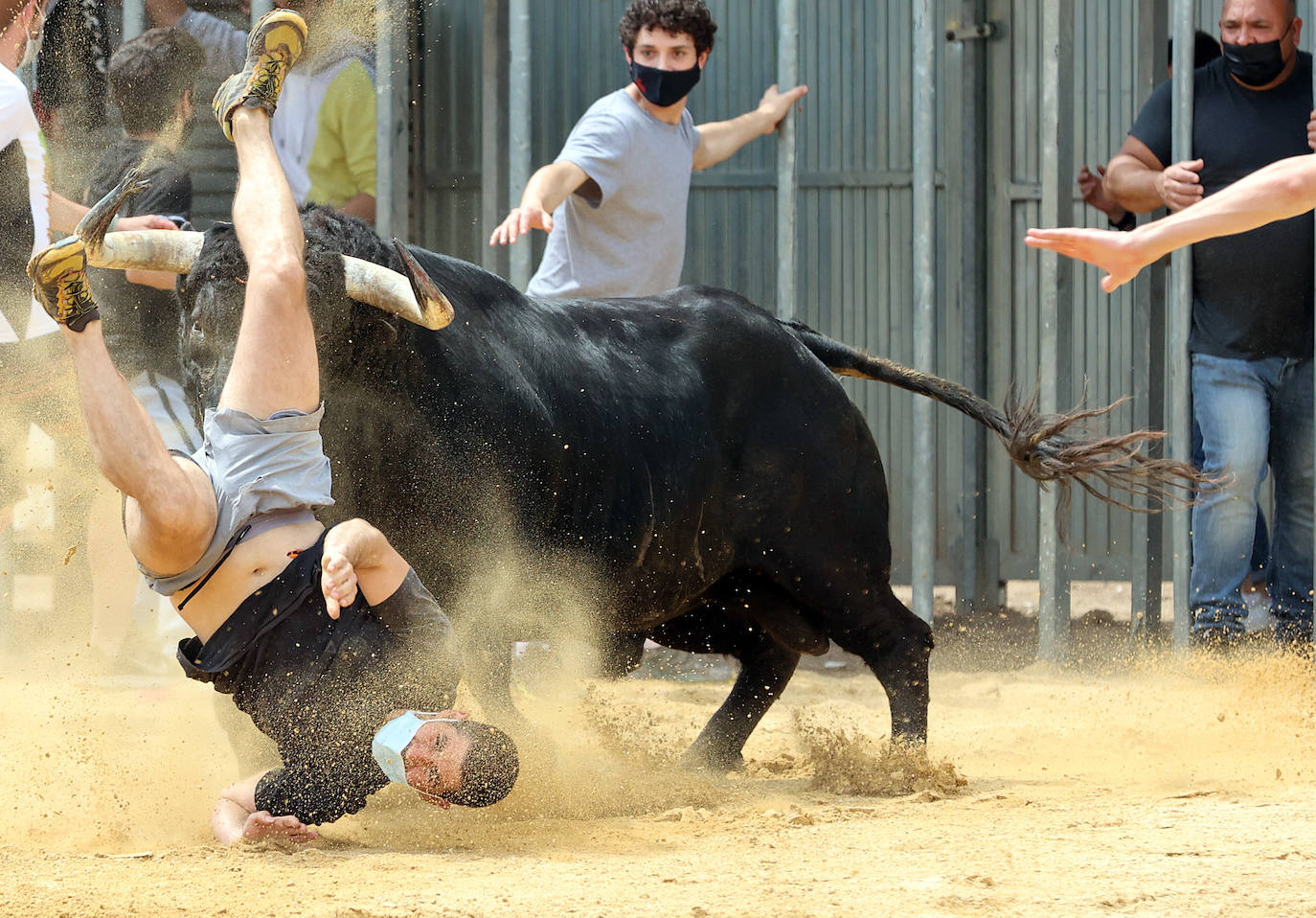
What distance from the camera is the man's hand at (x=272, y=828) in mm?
2992

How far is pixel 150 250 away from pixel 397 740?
1294 mm

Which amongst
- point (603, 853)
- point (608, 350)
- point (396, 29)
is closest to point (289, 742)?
point (603, 853)

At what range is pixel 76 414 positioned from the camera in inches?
189

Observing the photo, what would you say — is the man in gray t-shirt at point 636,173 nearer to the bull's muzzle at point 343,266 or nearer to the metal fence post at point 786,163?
the metal fence post at point 786,163

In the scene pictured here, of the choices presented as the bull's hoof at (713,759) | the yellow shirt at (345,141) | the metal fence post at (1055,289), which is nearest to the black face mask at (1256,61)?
the metal fence post at (1055,289)

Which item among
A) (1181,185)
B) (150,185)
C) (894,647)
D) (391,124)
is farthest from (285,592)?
(1181,185)

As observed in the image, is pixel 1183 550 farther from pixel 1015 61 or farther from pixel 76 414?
pixel 76 414

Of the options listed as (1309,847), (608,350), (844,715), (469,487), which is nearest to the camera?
(1309,847)

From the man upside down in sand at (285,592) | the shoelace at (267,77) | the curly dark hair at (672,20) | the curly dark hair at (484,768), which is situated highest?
the curly dark hair at (672,20)

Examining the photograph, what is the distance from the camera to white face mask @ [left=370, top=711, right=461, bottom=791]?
278cm

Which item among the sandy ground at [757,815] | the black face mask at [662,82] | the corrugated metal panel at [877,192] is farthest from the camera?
the corrugated metal panel at [877,192]

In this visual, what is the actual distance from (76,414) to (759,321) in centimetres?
209

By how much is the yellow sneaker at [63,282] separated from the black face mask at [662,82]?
9.48ft

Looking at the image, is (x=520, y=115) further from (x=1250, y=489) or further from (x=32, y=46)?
(x=1250, y=489)
